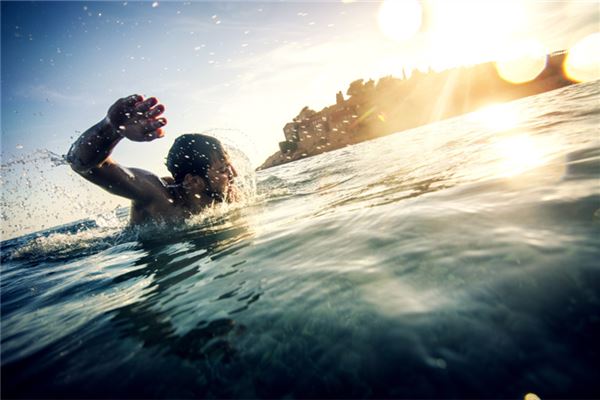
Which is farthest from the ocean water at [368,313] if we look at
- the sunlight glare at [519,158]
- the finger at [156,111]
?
the finger at [156,111]

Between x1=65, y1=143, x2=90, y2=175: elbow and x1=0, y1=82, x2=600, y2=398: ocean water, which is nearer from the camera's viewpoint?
x1=0, y1=82, x2=600, y2=398: ocean water

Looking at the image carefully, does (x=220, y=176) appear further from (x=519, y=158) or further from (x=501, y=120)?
(x=501, y=120)

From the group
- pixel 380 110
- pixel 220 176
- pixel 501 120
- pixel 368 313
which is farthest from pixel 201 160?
pixel 380 110

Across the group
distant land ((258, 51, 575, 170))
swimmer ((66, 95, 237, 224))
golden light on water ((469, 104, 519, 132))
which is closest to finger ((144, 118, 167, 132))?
swimmer ((66, 95, 237, 224))

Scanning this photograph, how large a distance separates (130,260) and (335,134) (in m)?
74.1

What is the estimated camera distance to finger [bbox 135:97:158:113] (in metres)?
2.79

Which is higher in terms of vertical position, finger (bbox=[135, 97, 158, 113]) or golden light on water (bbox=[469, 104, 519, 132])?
finger (bbox=[135, 97, 158, 113])

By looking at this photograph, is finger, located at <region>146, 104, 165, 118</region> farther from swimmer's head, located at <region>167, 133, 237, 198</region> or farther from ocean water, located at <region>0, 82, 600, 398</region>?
swimmer's head, located at <region>167, 133, 237, 198</region>

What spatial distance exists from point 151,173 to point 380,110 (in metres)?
76.7

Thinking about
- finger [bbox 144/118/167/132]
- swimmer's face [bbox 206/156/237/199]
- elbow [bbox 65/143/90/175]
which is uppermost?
finger [bbox 144/118/167/132]

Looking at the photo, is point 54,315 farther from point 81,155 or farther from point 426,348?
point 426,348

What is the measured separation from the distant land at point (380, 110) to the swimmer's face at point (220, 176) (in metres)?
64.8

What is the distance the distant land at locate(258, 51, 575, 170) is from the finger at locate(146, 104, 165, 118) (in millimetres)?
67030

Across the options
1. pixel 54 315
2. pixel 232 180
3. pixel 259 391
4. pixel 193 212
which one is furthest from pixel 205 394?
pixel 232 180
